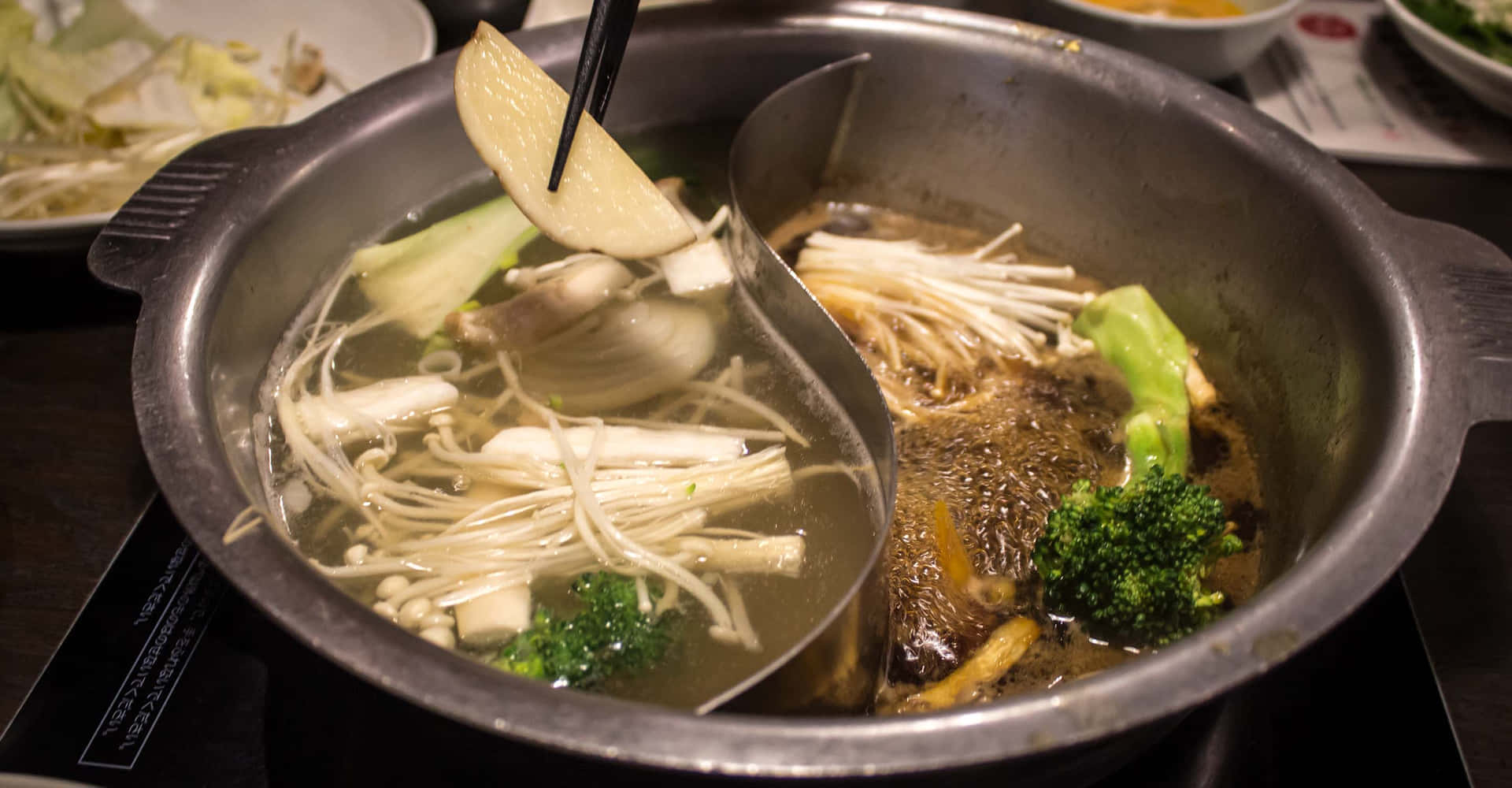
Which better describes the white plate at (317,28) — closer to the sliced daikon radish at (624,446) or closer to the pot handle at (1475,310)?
the sliced daikon radish at (624,446)

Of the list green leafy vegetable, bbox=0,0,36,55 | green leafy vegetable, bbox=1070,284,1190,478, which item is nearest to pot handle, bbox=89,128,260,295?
green leafy vegetable, bbox=0,0,36,55

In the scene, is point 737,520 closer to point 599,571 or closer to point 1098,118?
point 599,571

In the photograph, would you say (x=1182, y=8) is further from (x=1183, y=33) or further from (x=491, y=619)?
(x=491, y=619)

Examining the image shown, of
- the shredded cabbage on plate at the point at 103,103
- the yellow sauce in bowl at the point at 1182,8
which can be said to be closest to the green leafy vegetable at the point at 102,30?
the shredded cabbage on plate at the point at 103,103

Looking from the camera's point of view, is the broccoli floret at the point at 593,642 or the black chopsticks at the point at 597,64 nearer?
the broccoli floret at the point at 593,642

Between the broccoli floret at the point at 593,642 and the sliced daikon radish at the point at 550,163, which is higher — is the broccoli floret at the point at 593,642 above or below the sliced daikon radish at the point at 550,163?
below

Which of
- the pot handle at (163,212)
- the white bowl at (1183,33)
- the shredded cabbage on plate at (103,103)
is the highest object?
the white bowl at (1183,33)

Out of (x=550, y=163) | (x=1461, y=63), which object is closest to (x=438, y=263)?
(x=550, y=163)

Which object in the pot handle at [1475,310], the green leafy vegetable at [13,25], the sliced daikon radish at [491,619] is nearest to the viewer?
the pot handle at [1475,310]
